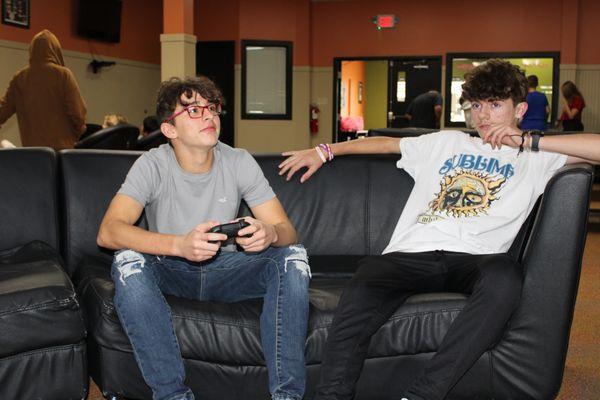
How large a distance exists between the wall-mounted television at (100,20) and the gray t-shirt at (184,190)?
26.9ft

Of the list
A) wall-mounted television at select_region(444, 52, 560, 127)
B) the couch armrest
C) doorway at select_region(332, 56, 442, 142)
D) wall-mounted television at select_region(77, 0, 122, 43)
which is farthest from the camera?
doorway at select_region(332, 56, 442, 142)

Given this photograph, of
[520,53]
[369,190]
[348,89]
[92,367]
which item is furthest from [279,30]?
[92,367]

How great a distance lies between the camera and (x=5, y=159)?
3.10 metres

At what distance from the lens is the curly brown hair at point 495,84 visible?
9.36 feet

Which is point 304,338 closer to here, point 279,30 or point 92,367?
point 92,367

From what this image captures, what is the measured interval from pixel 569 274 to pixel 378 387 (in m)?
0.68

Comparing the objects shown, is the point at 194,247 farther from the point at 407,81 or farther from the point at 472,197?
the point at 407,81

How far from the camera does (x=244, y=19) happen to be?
41.2ft

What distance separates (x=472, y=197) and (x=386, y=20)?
1074cm

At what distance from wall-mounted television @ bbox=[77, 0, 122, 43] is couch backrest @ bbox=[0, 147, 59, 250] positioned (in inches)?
300

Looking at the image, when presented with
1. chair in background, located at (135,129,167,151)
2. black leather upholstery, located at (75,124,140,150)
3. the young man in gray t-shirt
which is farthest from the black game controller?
chair in background, located at (135,129,167,151)

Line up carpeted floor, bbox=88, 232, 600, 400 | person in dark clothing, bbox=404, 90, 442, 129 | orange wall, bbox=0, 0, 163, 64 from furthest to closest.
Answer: person in dark clothing, bbox=404, 90, 442, 129
orange wall, bbox=0, 0, 163, 64
carpeted floor, bbox=88, 232, 600, 400

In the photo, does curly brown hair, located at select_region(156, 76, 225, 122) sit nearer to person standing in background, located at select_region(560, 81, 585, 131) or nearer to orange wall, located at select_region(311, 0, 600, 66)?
person standing in background, located at select_region(560, 81, 585, 131)

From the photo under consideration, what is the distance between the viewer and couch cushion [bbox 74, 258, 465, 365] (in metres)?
2.36
